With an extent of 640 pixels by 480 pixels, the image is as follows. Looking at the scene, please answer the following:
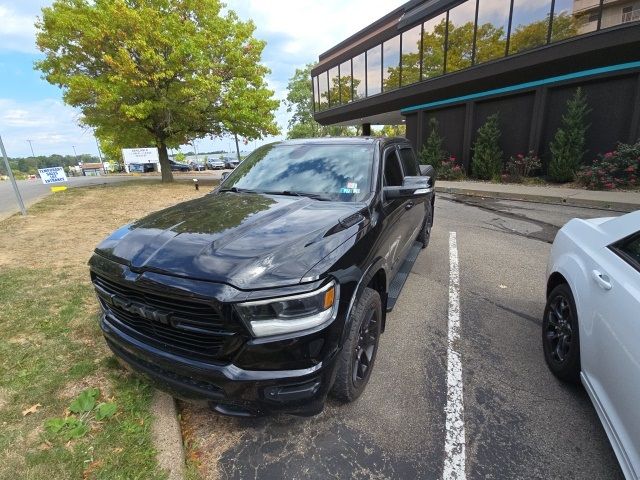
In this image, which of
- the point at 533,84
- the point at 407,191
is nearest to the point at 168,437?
the point at 407,191

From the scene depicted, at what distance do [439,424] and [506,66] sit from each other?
14.6 metres

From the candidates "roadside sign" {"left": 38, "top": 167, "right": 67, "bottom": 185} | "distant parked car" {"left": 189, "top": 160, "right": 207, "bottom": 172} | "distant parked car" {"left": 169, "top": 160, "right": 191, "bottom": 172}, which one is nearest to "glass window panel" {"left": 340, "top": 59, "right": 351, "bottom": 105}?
"roadside sign" {"left": 38, "top": 167, "right": 67, "bottom": 185}

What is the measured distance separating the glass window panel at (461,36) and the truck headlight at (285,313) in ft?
53.1

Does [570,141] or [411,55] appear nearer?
[570,141]

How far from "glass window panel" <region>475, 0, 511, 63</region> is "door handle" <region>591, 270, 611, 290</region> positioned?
14314mm

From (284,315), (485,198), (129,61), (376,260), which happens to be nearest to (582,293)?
(376,260)

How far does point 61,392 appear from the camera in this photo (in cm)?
248

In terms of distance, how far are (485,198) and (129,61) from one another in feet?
48.1

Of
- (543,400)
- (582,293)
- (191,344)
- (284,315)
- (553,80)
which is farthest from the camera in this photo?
(553,80)

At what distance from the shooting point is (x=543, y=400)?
250 centimetres

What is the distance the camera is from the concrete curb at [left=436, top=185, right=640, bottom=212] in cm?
884

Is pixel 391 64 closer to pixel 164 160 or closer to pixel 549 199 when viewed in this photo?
pixel 549 199

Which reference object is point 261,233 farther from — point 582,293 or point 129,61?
point 129,61

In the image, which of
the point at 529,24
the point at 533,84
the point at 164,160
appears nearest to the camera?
the point at 529,24
